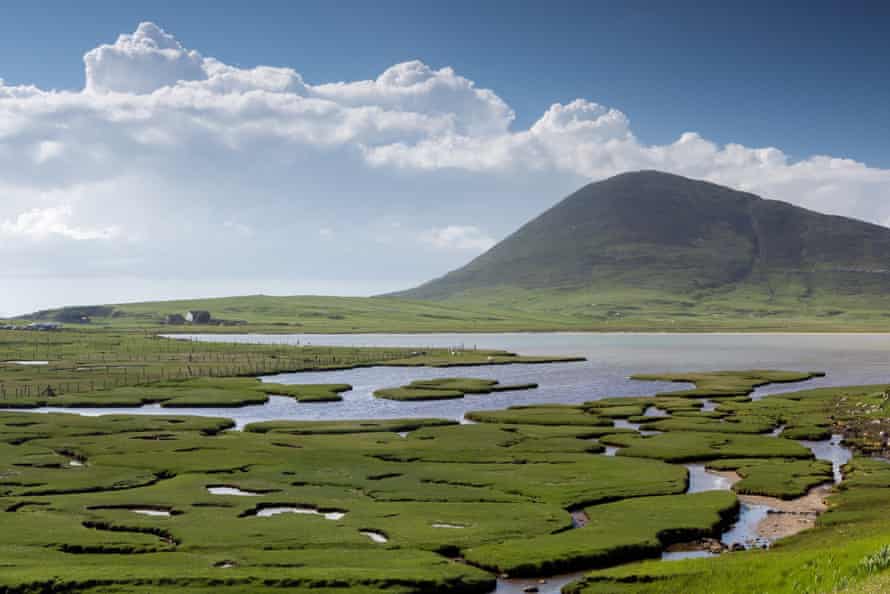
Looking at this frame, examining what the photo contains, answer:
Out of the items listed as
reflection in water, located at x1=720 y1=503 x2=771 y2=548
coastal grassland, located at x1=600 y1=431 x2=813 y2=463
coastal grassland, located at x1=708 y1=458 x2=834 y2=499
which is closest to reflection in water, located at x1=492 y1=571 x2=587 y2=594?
reflection in water, located at x1=720 y1=503 x2=771 y2=548

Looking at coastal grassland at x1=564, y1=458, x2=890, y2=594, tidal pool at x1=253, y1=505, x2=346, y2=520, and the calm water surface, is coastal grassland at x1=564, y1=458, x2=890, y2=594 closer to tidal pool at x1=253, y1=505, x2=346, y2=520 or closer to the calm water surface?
tidal pool at x1=253, y1=505, x2=346, y2=520

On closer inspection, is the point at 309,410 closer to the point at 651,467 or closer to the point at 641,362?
the point at 651,467

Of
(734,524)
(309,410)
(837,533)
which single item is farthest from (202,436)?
(837,533)

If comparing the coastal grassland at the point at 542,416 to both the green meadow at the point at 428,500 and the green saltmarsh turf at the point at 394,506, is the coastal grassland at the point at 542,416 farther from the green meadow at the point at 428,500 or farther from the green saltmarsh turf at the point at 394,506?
the green saltmarsh turf at the point at 394,506

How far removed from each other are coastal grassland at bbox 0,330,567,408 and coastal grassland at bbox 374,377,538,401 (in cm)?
934

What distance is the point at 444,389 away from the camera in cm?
13300

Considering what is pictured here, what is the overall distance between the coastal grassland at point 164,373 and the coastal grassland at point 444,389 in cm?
934

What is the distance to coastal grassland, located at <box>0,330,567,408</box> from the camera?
4769 inches

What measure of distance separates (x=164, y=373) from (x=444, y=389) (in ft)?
177

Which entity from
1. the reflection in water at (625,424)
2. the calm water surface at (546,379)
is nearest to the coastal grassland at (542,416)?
the reflection in water at (625,424)

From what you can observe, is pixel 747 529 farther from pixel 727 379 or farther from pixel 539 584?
pixel 727 379

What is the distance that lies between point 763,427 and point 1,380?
114m

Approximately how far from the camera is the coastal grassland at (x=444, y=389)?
12581cm

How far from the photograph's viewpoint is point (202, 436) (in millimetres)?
86438
